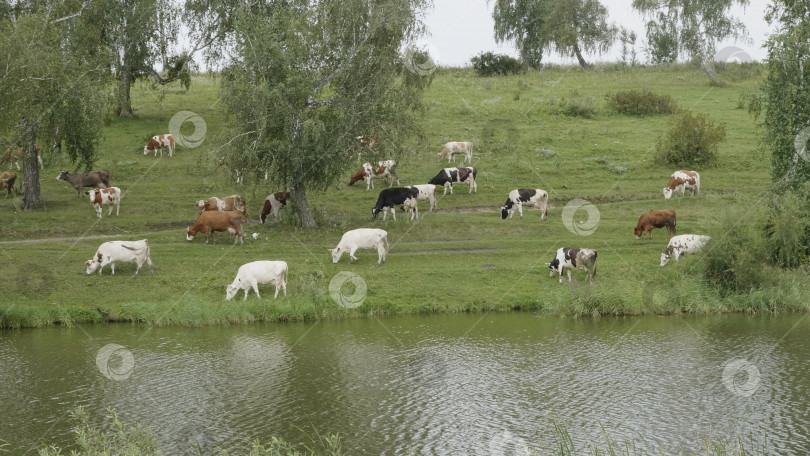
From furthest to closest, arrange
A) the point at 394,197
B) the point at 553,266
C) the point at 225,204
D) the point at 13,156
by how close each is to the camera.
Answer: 1. the point at 13,156
2. the point at 225,204
3. the point at 394,197
4. the point at 553,266

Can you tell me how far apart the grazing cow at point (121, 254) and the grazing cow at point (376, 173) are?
53.5 feet

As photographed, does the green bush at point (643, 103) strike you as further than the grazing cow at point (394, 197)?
Yes

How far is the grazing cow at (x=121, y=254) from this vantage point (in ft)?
106

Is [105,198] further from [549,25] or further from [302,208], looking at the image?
[549,25]

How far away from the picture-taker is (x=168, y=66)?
5406 cm

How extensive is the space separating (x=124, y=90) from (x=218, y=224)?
22964 millimetres

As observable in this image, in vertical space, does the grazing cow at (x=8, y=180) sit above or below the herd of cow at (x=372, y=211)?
above

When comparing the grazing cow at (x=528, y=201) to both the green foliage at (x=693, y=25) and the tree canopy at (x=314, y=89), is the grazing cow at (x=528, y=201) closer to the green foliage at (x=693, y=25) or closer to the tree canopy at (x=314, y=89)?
the tree canopy at (x=314, y=89)

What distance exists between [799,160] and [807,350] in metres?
13.3

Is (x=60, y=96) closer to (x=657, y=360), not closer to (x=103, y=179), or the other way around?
(x=103, y=179)

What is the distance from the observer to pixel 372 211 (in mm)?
40969

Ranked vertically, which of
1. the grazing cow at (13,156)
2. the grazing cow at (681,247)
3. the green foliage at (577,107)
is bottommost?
the grazing cow at (681,247)

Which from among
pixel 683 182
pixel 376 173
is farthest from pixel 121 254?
pixel 683 182

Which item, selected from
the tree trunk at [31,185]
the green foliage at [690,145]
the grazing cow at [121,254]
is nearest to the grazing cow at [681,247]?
the green foliage at [690,145]
